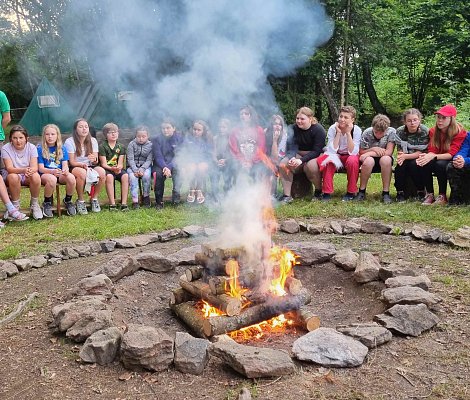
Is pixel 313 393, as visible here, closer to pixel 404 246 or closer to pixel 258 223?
pixel 258 223

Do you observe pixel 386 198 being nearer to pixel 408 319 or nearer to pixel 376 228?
pixel 376 228

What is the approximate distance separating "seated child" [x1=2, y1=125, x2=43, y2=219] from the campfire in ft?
12.6

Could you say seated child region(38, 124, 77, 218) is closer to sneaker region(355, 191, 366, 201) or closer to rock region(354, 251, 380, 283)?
sneaker region(355, 191, 366, 201)

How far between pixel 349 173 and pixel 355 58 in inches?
246

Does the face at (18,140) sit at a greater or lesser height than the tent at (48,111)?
lesser

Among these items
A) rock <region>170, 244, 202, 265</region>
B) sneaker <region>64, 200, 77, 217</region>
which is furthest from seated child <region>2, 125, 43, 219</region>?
rock <region>170, 244, 202, 265</region>

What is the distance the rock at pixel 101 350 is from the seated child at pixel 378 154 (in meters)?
5.19

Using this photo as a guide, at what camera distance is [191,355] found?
9.36ft

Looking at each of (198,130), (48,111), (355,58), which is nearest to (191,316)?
(198,130)

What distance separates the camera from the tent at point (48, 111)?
13.1 metres

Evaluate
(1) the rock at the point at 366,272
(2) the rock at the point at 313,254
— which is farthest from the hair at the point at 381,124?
(1) the rock at the point at 366,272

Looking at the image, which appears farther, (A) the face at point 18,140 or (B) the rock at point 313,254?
(A) the face at point 18,140

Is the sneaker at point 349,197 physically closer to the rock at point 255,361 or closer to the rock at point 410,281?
the rock at point 410,281

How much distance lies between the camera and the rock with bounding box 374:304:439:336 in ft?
10.4
